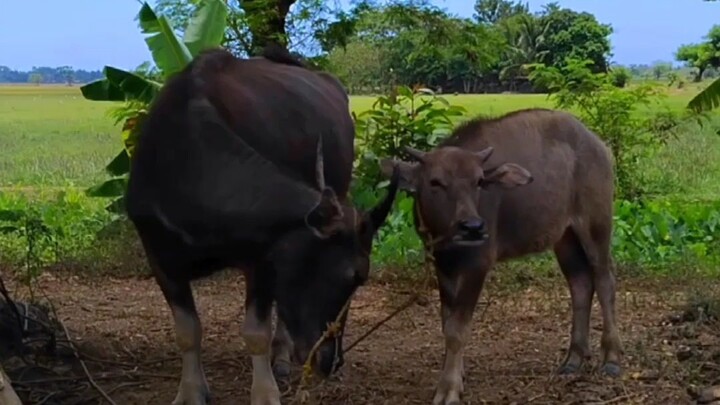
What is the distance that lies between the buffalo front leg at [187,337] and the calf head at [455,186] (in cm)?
112

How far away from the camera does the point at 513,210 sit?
536cm

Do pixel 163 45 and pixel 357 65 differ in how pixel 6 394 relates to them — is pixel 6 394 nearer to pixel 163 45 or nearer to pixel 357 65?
pixel 163 45

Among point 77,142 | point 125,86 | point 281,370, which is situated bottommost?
point 77,142

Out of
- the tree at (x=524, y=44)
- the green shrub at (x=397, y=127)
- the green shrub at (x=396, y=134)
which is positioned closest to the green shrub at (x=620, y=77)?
the tree at (x=524, y=44)

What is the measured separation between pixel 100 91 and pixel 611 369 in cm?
511

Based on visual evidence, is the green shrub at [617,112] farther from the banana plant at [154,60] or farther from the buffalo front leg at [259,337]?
the buffalo front leg at [259,337]

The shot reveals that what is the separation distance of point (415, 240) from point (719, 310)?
2.90m

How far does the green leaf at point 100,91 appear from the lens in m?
8.89

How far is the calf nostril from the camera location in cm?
466

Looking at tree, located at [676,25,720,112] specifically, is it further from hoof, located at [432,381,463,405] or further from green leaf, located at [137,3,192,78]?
hoof, located at [432,381,463,405]

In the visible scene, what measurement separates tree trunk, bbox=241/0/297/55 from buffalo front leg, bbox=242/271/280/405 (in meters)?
6.25

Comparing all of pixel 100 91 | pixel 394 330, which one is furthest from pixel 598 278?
pixel 100 91

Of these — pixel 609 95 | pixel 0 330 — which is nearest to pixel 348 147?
pixel 0 330

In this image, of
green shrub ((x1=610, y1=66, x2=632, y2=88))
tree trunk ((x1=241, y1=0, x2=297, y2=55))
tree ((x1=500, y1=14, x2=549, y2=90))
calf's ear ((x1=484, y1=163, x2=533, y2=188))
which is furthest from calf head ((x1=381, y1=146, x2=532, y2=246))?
tree ((x1=500, y1=14, x2=549, y2=90))
